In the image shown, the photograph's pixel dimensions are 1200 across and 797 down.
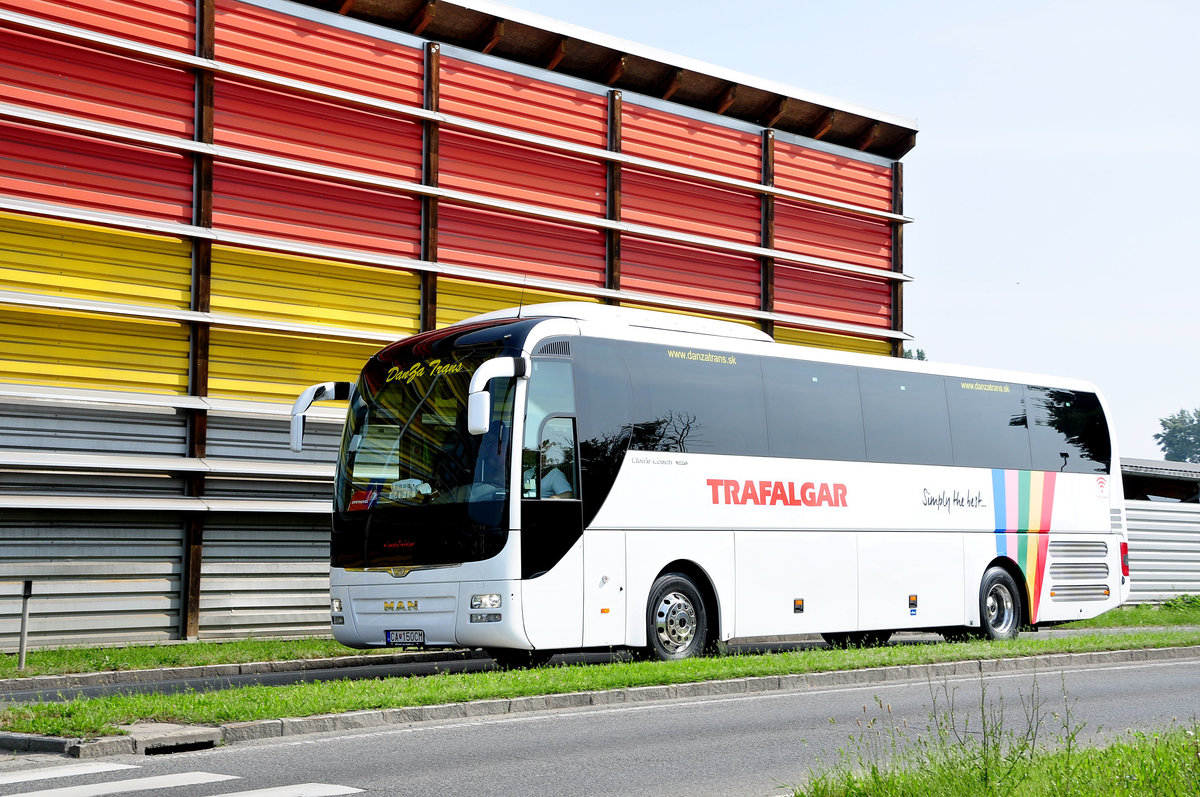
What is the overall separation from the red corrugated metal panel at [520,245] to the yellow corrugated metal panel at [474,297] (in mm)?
311

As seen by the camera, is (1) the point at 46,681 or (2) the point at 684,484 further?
(2) the point at 684,484

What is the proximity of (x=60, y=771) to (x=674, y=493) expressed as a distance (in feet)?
26.2

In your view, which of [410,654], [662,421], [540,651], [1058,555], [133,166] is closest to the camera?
[540,651]

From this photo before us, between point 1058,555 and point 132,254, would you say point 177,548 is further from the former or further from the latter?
point 1058,555

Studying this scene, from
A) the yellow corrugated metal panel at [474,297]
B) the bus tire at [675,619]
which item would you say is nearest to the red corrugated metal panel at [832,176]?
the yellow corrugated metal panel at [474,297]

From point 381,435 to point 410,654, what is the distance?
3913mm

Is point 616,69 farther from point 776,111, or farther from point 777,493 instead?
point 777,493

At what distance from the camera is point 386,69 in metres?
20.6

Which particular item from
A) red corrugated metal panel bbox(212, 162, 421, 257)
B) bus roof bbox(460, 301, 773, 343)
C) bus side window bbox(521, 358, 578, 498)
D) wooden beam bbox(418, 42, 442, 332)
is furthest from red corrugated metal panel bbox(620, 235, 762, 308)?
bus side window bbox(521, 358, 578, 498)

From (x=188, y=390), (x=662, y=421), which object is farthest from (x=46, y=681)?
(x=662, y=421)

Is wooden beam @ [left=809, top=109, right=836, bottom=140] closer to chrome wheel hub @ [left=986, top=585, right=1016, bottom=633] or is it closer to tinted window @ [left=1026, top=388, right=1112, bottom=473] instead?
tinted window @ [left=1026, top=388, right=1112, bottom=473]

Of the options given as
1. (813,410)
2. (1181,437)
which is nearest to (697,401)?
(813,410)

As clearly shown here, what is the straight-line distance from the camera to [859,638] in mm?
20094

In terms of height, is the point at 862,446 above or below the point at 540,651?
above
